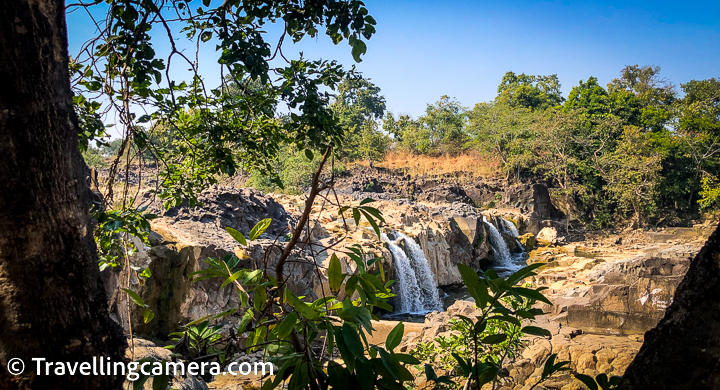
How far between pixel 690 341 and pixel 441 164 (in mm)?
24849

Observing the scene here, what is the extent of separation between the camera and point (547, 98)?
2803 centimetres

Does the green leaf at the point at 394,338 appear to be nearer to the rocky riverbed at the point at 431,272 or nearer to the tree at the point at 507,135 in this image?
the rocky riverbed at the point at 431,272

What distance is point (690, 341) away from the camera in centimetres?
71

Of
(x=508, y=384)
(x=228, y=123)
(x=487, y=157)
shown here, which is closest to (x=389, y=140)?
(x=487, y=157)

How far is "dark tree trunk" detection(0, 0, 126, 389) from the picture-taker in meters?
0.73

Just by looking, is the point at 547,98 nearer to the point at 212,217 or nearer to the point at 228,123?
the point at 212,217

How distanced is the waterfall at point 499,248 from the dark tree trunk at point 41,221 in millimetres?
14842

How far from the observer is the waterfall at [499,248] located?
14539 millimetres

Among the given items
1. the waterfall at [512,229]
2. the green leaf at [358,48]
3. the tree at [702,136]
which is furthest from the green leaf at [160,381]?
the tree at [702,136]

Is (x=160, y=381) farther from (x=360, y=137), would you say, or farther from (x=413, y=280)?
(x=360, y=137)

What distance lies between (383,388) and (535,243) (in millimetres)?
17044

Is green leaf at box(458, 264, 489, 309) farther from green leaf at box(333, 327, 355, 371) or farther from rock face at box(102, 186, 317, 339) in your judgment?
rock face at box(102, 186, 317, 339)

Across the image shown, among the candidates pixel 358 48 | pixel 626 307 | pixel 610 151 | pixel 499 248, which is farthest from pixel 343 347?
pixel 610 151

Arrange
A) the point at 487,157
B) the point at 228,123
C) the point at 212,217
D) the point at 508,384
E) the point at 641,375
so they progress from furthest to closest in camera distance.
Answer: the point at 487,157, the point at 212,217, the point at 508,384, the point at 228,123, the point at 641,375
